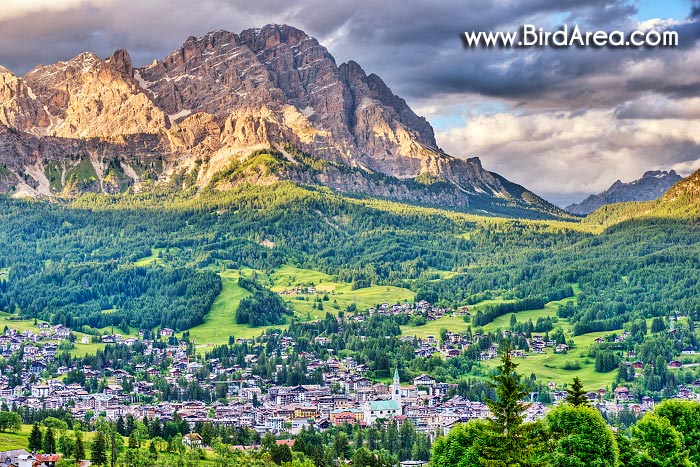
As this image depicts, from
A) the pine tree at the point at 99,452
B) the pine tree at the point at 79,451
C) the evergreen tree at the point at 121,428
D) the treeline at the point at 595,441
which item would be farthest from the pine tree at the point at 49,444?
the treeline at the point at 595,441

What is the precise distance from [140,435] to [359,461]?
38.2 m

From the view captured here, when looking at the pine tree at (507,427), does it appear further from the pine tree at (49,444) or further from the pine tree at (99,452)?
the pine tree at (49,444)

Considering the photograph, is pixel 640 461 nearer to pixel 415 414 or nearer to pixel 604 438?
pixel 604 438

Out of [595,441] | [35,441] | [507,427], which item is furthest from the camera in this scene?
[35,441]

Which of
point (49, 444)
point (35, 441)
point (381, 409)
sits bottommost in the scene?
point (49, 444)

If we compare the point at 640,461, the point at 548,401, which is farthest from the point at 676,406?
the point at 548,401

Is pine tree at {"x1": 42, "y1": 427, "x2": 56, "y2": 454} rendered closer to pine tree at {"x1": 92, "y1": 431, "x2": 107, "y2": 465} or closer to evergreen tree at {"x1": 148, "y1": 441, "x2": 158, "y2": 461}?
pine tree at {"x1": 92, "y1": 431, "x2": 107, "y2": 465}

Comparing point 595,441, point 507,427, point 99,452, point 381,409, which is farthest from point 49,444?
point 507,427

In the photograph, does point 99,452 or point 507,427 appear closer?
point 507,427

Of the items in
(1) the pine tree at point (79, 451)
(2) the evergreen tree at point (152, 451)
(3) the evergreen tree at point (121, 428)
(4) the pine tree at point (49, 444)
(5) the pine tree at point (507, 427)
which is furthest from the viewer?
(3) the evergreen tree at point (121, 428)

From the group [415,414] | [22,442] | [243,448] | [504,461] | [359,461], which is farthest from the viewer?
[415,414]

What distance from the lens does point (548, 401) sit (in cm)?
19875

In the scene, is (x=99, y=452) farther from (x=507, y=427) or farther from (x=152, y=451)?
(x=507, y=427)

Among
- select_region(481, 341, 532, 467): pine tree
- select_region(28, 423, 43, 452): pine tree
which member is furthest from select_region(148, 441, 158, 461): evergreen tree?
select_region(481, 341, 532, 467): pine tree
